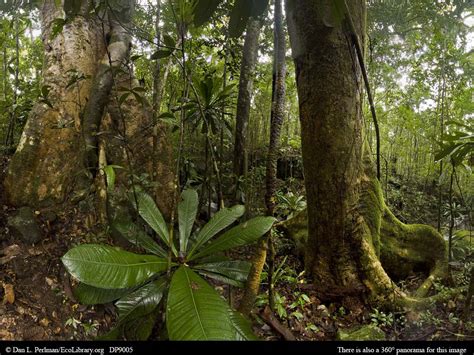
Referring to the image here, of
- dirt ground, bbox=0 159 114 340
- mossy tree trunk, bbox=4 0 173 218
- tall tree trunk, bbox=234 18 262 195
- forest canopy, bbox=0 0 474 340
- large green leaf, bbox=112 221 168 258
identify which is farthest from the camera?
tall tree trunk, bbox=234 18 262 195

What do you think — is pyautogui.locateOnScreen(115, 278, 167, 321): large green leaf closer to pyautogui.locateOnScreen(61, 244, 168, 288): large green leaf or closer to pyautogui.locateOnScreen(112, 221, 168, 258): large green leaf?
pyautogui.locateOnScreen(61, 244, 168, 288): large green leaf

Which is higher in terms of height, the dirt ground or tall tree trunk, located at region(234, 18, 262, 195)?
tall tree trunk, located at region(234, 18, 262, 195)

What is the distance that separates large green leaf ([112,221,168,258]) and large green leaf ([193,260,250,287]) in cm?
31

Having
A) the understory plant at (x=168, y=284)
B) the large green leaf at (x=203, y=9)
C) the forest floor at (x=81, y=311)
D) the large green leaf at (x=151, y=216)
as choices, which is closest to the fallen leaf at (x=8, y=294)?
the forest floor at (x=81, y=311)

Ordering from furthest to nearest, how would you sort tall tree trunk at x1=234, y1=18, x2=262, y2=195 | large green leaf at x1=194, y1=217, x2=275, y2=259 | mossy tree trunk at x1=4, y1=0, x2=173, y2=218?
tall tree trunk at x1=234, y1=18, x2=262, y2=195 < mossy tree trunk at x1=4, y1=0, x2=173, y2=218 < large green leaf at x1=194, y1=217, x2=275, y2=259

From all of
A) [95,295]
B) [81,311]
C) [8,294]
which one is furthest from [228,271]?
[8,294]

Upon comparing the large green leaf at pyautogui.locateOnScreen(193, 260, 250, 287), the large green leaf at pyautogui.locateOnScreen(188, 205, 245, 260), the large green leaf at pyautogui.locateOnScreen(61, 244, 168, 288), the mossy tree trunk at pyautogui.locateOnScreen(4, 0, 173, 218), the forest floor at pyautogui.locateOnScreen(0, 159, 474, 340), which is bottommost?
the forest floor at pyautogui.locateOnScreen(0, 159, 474, 340)

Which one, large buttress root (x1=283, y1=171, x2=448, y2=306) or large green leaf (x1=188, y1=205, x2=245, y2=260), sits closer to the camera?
large green leaf (x1=188, y1=205, x2=245, y2=260)

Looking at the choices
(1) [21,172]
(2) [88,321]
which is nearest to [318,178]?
(2) [88,321]

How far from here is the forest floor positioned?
181 centimetres

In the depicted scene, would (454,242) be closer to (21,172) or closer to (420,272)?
(420,272)

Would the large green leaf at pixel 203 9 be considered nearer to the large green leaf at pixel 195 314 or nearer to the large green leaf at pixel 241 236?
the large green leaf at pixel 241 236

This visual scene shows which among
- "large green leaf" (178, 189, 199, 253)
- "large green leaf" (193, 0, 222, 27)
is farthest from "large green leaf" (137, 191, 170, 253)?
"large green leaf" (193, 0, 222, 27)

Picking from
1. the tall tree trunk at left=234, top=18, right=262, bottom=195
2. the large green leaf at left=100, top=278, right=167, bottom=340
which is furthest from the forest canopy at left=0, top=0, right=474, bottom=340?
the tall tree trunk at left=234, top=18, right=262, bottom=195
